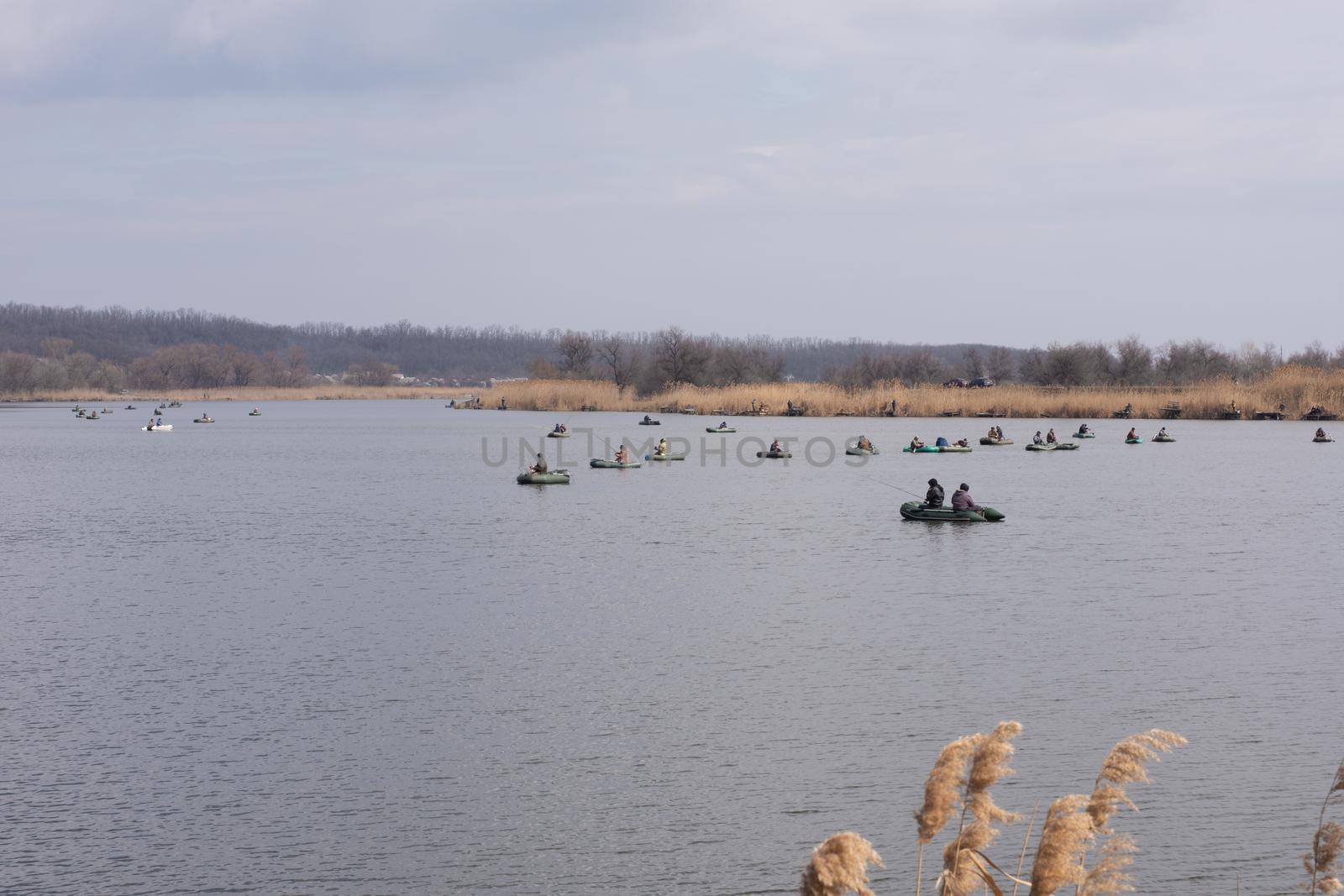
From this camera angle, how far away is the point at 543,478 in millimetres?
48344

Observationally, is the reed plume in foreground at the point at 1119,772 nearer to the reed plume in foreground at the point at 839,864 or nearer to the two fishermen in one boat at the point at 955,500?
the reed plume in foreground at the point at 839,864

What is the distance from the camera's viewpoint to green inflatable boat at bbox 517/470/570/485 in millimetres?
48188

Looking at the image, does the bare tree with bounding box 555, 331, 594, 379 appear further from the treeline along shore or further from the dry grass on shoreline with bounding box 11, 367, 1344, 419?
the dry grass on shoreline with bounding box 11, 367, 1344, 419

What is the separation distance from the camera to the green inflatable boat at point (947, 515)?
3628 centimetres

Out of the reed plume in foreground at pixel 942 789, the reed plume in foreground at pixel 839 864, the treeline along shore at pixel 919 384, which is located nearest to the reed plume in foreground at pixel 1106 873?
the reed plume in foreground at pixel 942 789

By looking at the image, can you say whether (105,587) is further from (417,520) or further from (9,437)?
(9,437)

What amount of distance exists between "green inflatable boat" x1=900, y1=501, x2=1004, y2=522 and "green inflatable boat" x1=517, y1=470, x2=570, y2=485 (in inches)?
615

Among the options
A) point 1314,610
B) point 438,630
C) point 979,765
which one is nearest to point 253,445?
point 438,630

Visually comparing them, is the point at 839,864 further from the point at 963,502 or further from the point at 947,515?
the point at 947,515

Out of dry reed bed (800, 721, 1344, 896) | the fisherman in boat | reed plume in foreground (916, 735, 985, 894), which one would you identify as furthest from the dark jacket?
reed plume in foreground (916, 735, 985, 894)

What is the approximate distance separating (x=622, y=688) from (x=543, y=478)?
30.7 m

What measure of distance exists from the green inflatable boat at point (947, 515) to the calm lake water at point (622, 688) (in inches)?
15.6

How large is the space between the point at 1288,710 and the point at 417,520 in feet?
90.1

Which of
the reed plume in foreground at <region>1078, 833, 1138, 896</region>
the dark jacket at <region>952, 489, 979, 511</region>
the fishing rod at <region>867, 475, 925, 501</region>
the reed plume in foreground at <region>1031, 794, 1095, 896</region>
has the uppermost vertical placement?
the reed plume in foreground at <region>1031, 794, 1095, 896</region>
